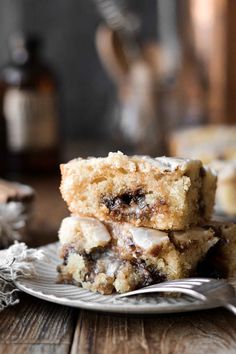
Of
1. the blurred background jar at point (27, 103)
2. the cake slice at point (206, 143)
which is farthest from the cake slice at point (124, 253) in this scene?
the blurred background jar at point (27, 103)

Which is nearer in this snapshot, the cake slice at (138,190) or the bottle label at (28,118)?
the cake slice at (138,190)

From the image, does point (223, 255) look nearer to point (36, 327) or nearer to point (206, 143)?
point (36, 327)

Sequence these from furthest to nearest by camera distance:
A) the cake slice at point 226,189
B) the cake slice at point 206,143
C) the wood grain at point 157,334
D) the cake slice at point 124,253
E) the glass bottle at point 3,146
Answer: the glass bottle at point 3,146, the cake slice at point 206,143, the cake slice at point 226,189, the cake slice at point 124,253, the wood grain at point 157,334

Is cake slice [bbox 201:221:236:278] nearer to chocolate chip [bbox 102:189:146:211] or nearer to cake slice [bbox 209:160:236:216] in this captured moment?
chocolate chip [bbox 102:189:146:211]

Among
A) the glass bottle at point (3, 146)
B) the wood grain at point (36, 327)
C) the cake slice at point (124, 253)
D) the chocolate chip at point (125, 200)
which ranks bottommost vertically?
the wood grain at point (36, 327)

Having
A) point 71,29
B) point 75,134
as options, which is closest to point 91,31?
point 71,29

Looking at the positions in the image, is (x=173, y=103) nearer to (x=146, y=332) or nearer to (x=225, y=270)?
(x=225, y=270)

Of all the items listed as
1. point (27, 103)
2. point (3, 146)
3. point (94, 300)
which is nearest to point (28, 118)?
point (27, 103)

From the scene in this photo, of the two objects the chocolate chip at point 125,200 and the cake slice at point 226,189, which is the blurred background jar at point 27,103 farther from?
the chocolate chip at point 125,200
